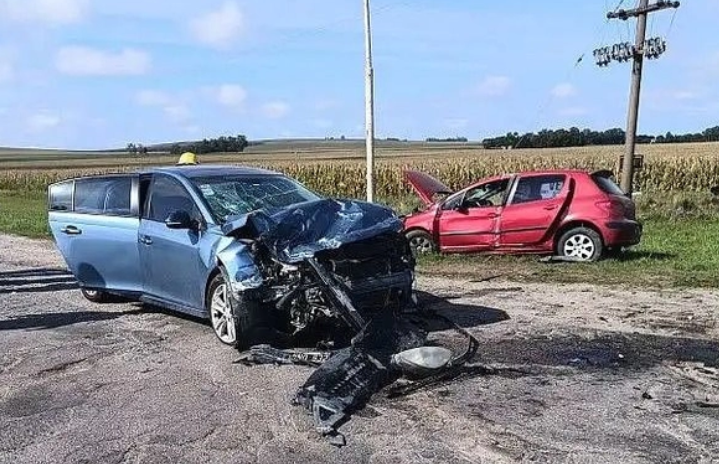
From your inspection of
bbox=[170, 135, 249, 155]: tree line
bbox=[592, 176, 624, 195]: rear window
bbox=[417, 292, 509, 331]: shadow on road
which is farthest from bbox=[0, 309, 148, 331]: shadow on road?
bbox=[170, 135, 249, 155]: tree line

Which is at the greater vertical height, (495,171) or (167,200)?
(167,200)

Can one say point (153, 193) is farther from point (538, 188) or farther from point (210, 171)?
point (538, 188)

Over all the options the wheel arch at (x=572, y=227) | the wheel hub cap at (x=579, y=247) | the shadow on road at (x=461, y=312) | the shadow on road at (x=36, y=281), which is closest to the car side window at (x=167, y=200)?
the shadow on road at (x=461, y=312)

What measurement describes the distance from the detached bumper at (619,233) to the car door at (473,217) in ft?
5.74

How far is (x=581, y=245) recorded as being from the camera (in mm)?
13461

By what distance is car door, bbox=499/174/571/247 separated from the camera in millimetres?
13555

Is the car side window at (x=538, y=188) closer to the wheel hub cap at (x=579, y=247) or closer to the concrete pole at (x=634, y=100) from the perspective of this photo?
the wheel hub cap at (x=579, y=247)

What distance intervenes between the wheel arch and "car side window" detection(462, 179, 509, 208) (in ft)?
3.63

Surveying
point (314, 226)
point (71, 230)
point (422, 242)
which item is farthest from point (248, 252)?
point (422, 242)

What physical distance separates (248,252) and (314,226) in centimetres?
62

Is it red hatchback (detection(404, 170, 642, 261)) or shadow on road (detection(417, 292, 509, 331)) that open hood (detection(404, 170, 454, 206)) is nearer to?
red hatchback (detection(404, 170, 642, 261))

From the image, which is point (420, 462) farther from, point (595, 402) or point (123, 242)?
point (123, 242)

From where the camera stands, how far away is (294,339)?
7727 millimetres

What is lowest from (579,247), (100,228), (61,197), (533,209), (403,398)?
(579,247)
